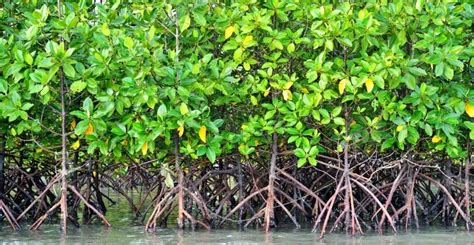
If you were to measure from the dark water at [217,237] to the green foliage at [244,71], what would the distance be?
2.43 feet

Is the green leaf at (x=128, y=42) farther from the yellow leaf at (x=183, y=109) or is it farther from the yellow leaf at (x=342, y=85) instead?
the yellow leaf at (x=342, y=85)

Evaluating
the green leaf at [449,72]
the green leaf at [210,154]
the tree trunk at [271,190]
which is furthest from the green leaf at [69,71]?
the green leaf at [449,72]

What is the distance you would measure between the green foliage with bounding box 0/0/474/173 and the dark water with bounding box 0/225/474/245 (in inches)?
29.2

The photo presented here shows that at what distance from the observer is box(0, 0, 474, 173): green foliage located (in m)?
7.59

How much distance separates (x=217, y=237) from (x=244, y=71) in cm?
159

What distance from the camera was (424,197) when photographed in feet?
30.5

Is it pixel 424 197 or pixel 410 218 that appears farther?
pixel 424 197

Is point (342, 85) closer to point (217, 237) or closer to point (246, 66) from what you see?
point (246, 66)

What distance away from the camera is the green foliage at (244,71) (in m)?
7.59

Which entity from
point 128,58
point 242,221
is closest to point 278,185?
point 242,221

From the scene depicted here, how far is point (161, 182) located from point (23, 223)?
1469 mm

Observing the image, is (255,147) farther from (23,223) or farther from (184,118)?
(23,223)

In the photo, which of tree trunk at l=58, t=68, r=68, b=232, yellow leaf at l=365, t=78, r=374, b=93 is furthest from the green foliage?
tree trunk at l=58, t=68, r=68, b=232

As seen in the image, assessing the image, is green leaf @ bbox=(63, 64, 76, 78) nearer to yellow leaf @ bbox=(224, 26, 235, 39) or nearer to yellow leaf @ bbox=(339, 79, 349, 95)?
yellow leaf @ bbox=(224, 26, 235, 39)
